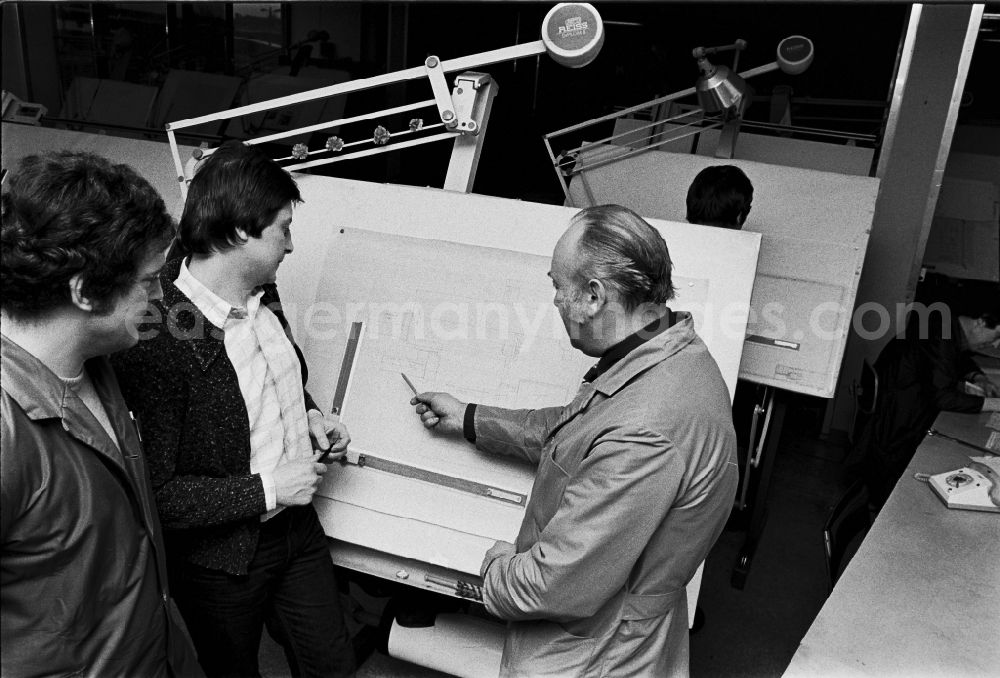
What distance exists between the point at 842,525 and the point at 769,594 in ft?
2.41

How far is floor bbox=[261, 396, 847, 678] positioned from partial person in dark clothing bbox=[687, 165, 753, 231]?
0.84 m

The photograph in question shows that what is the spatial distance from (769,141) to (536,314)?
2038 mm

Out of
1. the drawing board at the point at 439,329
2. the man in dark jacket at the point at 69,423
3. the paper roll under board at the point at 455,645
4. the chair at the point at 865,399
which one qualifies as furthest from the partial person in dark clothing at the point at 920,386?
the man in dark jacket at the point at 69,423

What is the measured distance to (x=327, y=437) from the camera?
1.56 meters

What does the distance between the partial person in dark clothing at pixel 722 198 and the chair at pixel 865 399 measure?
3.17ft

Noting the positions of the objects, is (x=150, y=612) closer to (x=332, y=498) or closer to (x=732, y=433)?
(x=332, y=498)

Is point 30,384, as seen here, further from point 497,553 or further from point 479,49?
point 479,49

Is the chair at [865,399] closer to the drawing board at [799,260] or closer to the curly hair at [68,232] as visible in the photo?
the drawing board at [799,260]

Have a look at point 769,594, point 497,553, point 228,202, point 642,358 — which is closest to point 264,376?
point 228,202

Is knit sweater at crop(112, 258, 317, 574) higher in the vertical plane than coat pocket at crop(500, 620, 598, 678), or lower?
higher

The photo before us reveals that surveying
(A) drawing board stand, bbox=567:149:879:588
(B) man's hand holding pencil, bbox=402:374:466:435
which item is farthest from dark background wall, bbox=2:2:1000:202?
(B) man's hand holding pencil, bbox=402:374:466:435

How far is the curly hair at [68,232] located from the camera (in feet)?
3.01

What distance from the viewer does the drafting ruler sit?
5.23ft

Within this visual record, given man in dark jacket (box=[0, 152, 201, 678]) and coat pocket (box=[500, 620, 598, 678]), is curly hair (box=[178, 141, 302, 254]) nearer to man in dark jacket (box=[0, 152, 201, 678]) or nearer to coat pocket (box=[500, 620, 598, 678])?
man in dark jacket (box=[0, 152, 201, 678])
